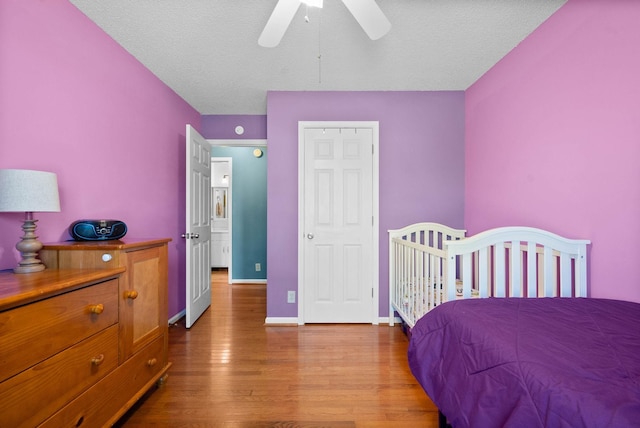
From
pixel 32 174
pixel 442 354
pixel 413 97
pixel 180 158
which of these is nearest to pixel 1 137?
Result: pixel 32 174

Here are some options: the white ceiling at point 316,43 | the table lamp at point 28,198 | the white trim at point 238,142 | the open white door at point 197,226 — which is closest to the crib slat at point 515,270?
the white ceiling at point 316,43

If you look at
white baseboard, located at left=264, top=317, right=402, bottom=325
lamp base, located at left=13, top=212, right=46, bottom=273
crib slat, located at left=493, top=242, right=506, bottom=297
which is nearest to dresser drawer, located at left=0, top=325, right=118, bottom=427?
lamp base, located at left=13, top=212, right=46, bottom=273

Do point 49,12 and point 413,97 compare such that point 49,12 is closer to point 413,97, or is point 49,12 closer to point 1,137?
point 1,137

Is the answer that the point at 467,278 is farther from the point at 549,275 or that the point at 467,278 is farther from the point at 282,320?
the point at 282,320

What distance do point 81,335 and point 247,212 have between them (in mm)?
3325

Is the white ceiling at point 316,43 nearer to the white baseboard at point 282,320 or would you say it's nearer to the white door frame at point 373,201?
the white door frame at point 373,201

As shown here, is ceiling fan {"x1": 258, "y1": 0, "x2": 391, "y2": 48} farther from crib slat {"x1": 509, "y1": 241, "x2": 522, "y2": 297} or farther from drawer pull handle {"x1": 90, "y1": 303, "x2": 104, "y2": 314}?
drawer pull handle {"x1": 90, "y1": 303, "x2": 104, "y2": 314}

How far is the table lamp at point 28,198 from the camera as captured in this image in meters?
1.05

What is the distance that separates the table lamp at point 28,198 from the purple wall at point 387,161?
162 cm

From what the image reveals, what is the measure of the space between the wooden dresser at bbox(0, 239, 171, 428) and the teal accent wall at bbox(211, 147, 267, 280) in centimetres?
272

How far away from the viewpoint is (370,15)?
4.19 feet

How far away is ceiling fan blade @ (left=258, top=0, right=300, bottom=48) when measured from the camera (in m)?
1.24

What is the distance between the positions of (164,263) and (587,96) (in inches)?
102

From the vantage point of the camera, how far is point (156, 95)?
7.82 ft
